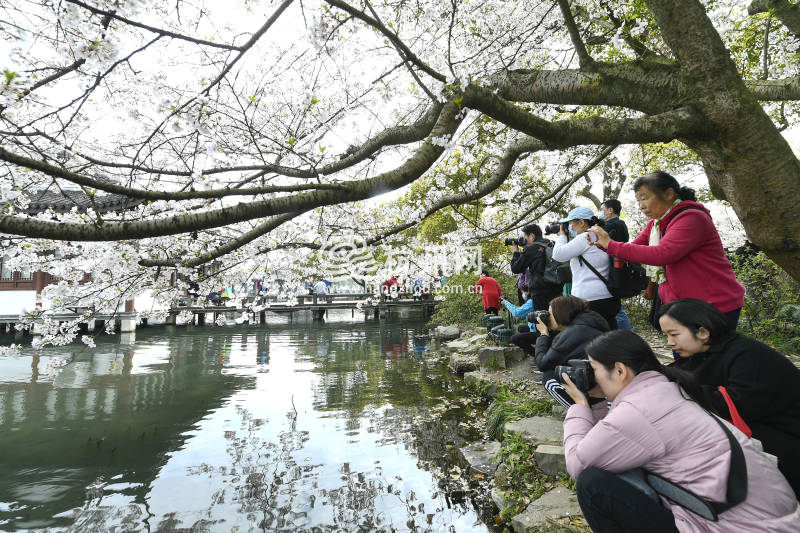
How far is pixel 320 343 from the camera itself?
16.0 meters

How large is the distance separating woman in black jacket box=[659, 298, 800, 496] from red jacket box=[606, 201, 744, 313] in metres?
0.53

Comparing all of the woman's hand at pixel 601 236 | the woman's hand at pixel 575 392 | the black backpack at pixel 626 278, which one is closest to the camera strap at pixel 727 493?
the woman's hand at pixel 575 392

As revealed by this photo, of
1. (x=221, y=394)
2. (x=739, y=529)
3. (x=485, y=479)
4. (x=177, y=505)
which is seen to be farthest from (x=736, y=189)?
(x=221, y=394)

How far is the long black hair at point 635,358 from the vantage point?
63.6 inches

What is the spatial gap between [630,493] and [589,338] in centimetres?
118

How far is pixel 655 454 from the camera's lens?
5.24ft

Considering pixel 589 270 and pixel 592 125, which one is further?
pixel 589 270

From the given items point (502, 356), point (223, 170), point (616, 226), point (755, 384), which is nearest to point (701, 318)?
point (755, 384)

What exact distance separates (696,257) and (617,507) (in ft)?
5.23

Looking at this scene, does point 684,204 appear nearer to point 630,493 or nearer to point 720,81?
point 720,81

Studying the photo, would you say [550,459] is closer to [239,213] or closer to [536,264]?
[536,264]

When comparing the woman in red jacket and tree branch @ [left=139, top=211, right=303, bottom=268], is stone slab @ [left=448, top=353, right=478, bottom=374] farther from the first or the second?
the woman in red jacket

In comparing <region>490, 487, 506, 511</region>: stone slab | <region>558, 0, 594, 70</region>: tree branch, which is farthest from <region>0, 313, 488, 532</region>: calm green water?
<region>558, 0, 594, 70</region>: tree branch

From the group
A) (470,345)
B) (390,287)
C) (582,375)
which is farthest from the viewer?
(390,287)
